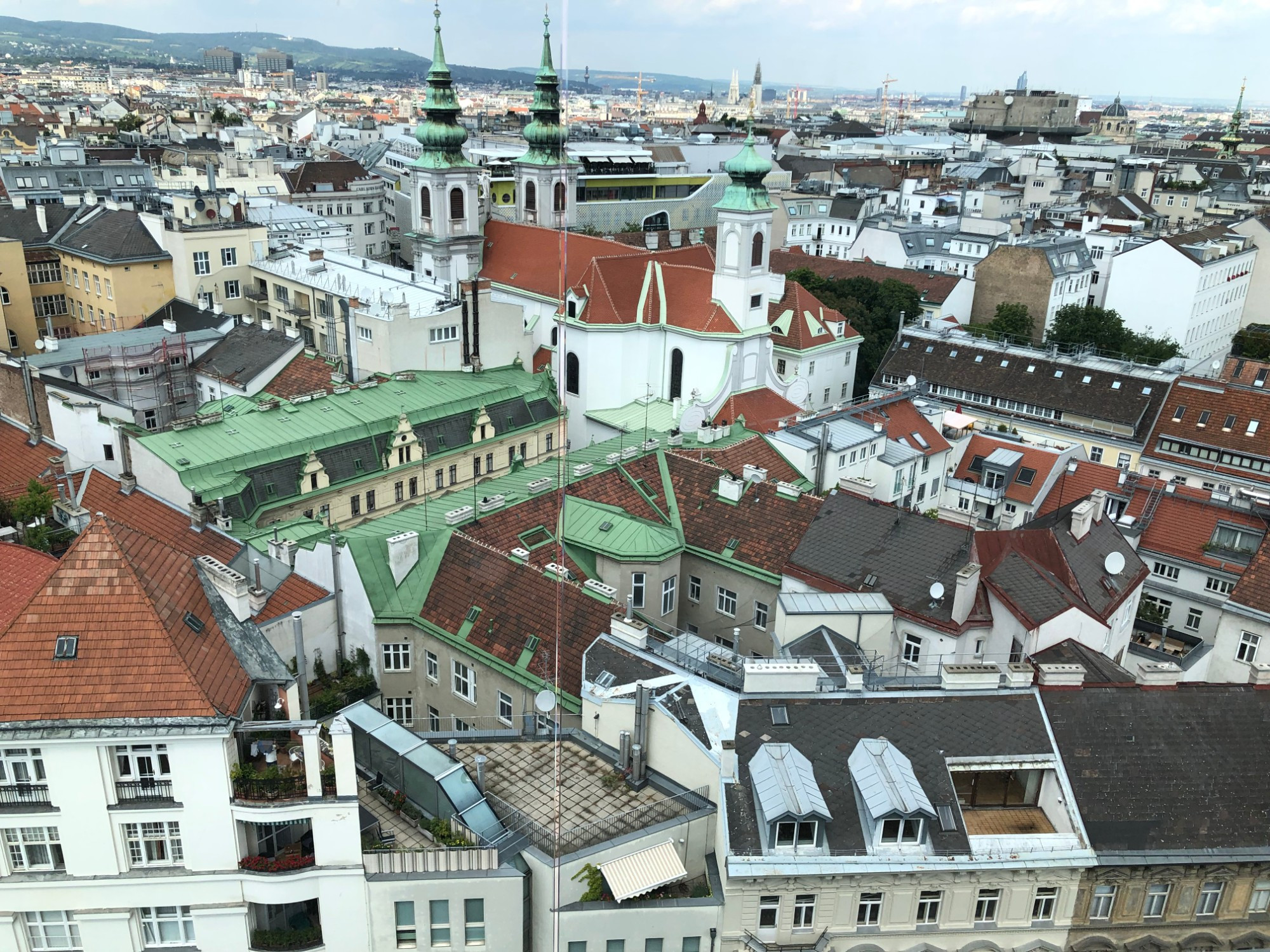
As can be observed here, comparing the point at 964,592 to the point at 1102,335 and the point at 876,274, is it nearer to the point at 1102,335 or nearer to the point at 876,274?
the point at 1102,335

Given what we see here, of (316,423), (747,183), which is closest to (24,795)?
(316,423)

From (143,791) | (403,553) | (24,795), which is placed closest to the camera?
(24,795)

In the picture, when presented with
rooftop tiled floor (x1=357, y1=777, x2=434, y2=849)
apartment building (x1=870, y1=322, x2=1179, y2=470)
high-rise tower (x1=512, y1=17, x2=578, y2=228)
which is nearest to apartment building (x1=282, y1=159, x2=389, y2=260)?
high-rise tower (x1=512, y1=17, x2=578, y2=228)

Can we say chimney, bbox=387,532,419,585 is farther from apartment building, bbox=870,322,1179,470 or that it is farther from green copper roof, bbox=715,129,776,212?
apartment building, bbox=870,322,1179,470

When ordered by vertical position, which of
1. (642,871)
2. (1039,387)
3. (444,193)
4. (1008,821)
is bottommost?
(1039,387)

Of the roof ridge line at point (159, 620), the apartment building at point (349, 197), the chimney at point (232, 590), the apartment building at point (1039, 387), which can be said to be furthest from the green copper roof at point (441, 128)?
the roof ridge line at point (159, 620)

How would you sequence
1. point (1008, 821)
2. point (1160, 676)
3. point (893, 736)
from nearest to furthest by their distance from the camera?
point (893, 736) < point (1008, 821) < point (1160, 676)

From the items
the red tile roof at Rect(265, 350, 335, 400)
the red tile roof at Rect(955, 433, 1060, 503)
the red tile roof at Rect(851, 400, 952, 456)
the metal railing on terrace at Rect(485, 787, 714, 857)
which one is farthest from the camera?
the red tile roof at Rect(265, 350, 335, 400)
